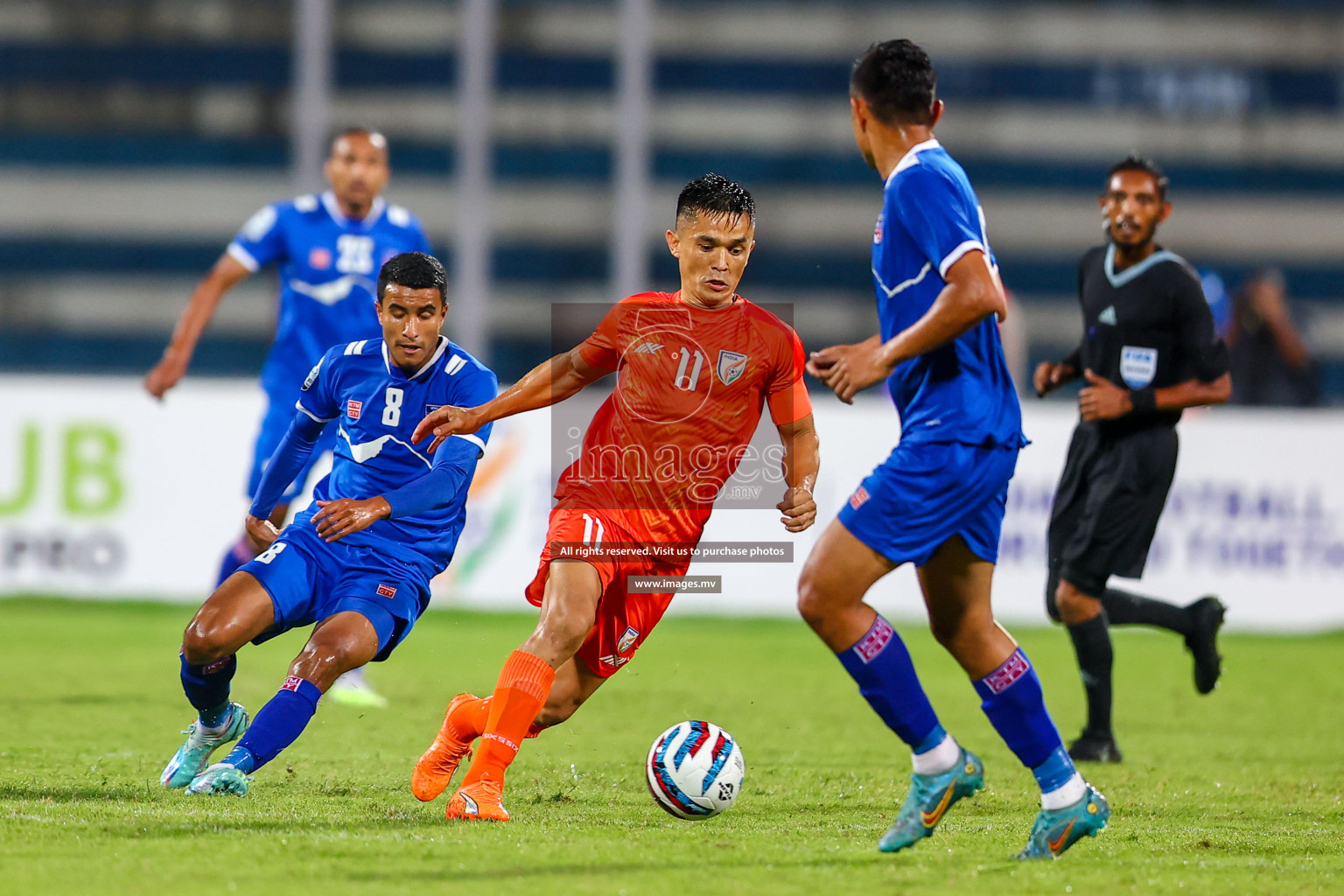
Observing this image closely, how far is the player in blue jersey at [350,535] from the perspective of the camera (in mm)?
5031

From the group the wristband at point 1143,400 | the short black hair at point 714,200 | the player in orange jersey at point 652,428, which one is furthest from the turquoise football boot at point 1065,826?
the wristband at point 1143,400

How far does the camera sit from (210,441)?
11750 mm

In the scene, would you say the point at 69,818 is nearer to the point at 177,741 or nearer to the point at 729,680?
the point at 177,741

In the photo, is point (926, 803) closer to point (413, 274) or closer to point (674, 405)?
point (674, 405)

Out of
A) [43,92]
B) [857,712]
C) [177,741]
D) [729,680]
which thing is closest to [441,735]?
[177,741]

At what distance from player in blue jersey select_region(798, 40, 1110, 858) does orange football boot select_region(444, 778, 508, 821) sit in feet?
3.72

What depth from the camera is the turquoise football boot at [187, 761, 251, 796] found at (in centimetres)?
489

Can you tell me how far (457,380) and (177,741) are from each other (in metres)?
2.01

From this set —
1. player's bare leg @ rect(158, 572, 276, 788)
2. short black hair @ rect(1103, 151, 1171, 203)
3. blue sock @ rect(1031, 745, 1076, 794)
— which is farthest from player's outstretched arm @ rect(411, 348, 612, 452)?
short black hair @ rect(1103, 151, 1171, 203)

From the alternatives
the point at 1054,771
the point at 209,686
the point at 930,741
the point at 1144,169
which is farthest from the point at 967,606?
the point at 1144,169

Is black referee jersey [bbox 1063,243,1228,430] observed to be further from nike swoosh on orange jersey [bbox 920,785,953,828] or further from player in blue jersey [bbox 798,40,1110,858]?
nike swoosh on orange jersey [bbox 920,785,953,828]

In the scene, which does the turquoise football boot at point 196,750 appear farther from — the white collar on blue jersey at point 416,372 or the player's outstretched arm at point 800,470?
the player's outstretched arm at point 800,470

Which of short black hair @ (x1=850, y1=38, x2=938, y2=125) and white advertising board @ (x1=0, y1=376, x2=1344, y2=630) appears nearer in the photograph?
short black hair @ (x1=850, y1=38, x2=938, y2=125)

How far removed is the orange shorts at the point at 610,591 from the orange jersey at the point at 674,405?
0.06 meters
